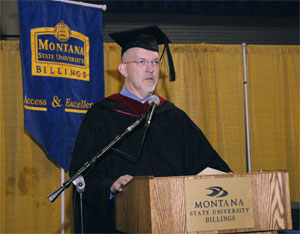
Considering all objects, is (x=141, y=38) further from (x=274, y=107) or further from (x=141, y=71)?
(x=274, y=107)

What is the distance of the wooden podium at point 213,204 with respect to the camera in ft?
6.37

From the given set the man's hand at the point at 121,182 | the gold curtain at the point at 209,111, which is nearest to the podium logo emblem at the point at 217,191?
the man's hand at the point at 121,182

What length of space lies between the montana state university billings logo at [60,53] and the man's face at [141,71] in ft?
4.64

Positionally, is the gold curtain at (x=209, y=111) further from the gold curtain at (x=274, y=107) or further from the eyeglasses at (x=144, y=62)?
the eyeglasses at (x=144, y=62)

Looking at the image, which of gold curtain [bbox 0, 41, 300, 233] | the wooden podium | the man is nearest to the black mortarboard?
the man

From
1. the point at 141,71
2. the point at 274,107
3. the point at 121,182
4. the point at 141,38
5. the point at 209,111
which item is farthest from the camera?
the point at 274,107

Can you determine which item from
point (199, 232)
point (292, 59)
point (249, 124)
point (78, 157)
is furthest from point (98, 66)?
point (199, 232)

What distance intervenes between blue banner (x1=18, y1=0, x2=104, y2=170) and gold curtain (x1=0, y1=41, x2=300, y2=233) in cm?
84

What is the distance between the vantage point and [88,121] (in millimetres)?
3402

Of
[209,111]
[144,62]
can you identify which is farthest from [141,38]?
[209,111]

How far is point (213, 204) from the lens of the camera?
6.55 ft

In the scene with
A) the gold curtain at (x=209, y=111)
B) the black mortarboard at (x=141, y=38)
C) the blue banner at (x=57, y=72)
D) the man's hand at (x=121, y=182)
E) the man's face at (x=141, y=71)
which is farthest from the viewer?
the gold curtain at (x=209, y=111)

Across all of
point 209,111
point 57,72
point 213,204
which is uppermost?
point 57,72

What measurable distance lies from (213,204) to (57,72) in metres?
3.11
